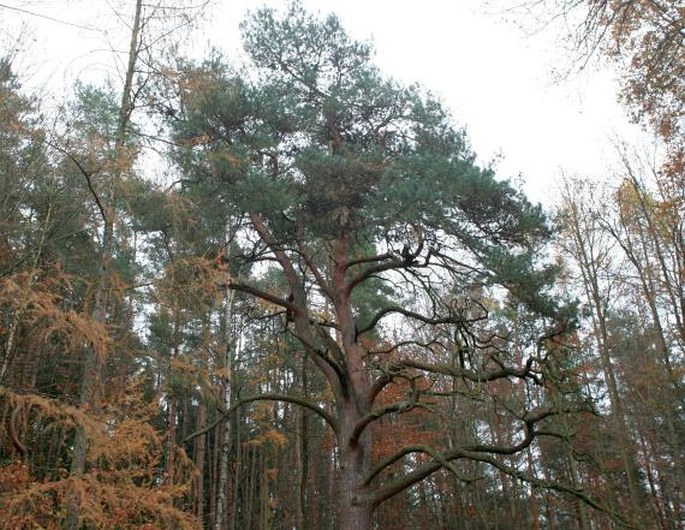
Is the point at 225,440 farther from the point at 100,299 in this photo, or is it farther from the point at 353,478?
the point at 100,299

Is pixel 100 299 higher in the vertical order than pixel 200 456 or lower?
lower

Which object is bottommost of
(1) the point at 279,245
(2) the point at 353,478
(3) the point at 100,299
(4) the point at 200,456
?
(2) the point at 353,478

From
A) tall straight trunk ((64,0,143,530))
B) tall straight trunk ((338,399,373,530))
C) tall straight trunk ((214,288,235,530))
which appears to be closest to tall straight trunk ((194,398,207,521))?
tall straight trunk ((214,288,235,530))

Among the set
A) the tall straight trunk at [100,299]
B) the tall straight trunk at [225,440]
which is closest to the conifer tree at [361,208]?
the tall straight trunk at [100,299]

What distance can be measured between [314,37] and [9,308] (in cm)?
613

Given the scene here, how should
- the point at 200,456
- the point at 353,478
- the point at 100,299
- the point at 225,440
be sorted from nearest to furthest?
the point at 100,299 → the point at 353,478 → the point at 225,440 → the point at 200,456

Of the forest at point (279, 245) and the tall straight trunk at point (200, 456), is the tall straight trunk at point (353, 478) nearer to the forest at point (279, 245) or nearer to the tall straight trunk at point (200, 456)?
the forest at point (279, 245)

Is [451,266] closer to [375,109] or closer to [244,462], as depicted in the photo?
[375,109]

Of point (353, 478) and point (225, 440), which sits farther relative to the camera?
point (225, 440)

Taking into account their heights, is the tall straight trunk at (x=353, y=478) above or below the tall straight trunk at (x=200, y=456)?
below

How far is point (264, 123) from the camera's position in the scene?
8258mm

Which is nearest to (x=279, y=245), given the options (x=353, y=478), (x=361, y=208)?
(x=361, y=208)

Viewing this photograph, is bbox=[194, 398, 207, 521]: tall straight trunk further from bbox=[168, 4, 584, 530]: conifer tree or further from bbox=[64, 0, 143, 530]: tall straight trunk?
bbox=[64, 0, 143, 530]: tall straight trunk

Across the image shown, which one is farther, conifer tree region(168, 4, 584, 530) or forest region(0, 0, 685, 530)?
conifer tree region(168, 4, 584, 530)
